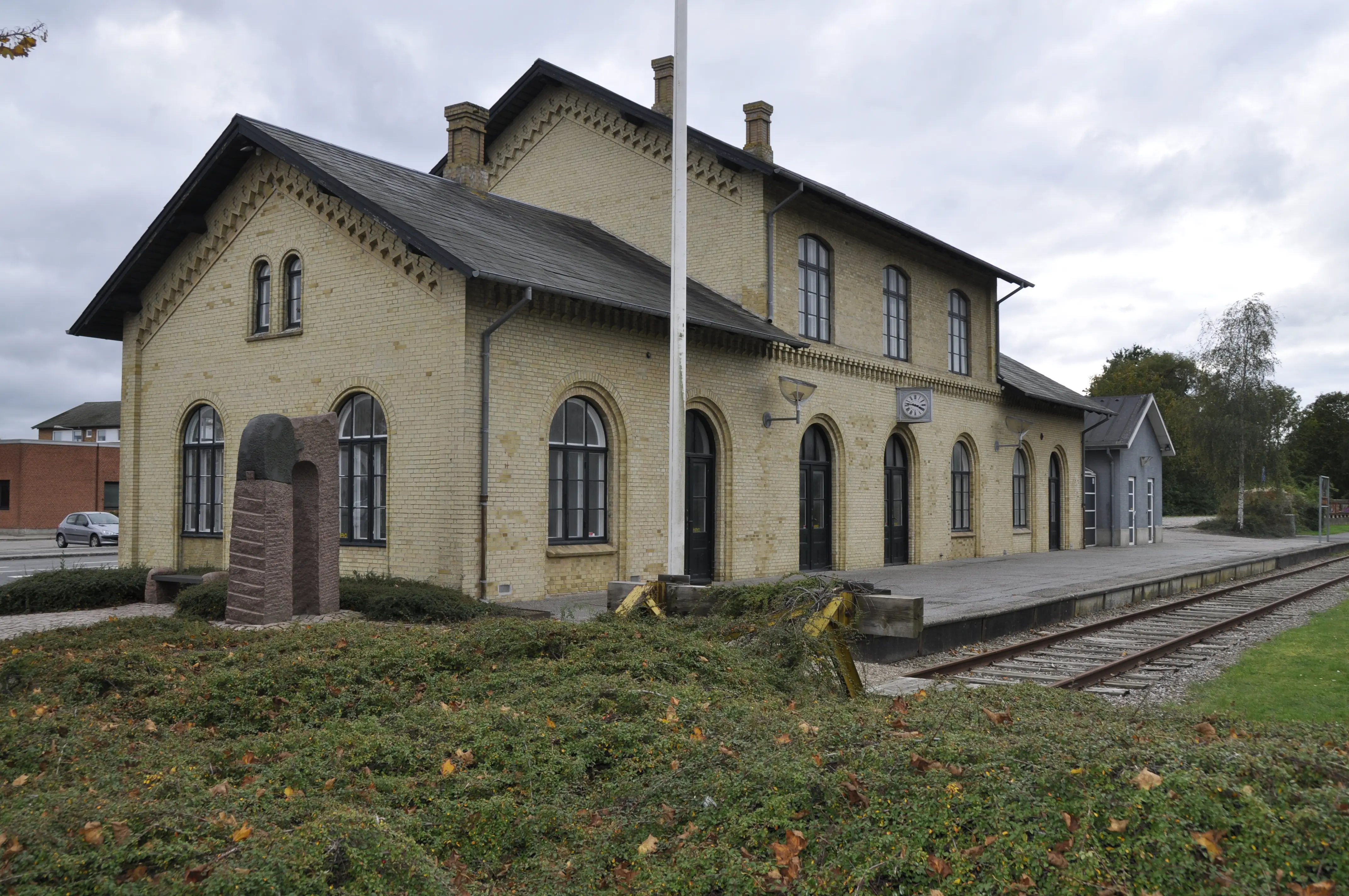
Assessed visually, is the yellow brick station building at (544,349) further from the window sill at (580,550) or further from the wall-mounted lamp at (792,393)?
the wall-mounted lamp at (792,393)

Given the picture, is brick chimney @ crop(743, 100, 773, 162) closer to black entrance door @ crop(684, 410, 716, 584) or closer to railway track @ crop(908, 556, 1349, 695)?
black entrance door @ crop(684, 410, 716, 584)

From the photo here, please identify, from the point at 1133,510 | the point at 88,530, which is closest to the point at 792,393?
the point at 1133,510

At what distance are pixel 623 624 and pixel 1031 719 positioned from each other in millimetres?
4152

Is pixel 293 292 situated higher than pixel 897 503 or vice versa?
pixel 293 292

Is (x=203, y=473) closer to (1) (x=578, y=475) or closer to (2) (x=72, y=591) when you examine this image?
(2) (x=72, y=591)

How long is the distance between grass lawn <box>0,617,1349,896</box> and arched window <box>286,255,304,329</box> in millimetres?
10259

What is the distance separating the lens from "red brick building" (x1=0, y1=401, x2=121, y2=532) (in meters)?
47.8

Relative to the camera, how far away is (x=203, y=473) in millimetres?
18578

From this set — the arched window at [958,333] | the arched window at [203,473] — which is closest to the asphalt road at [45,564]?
the arched window at [203,473]

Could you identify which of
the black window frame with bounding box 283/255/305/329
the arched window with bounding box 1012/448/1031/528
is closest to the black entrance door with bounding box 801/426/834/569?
the arched window with bounding box 1012/448/1031/528

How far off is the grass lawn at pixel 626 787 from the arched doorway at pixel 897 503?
54.3 ft

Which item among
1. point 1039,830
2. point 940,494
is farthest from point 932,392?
point 1039,830

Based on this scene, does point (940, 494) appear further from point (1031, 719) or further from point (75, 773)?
point (75, 773)

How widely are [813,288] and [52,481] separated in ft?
135
